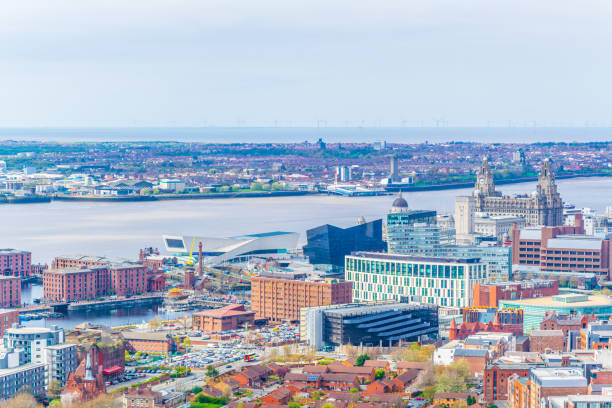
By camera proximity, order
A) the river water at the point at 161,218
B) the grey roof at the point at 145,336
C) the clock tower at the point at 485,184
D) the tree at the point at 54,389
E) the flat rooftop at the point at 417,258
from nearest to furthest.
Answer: the tree at the point at 54,389 → the grey roof at the point at 145,336 → the flat rooftop at the point at 417,258 → the river water at the point at 161,218 → the clock tower at the point at 485,184

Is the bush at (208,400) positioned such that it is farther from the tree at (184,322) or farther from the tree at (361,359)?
the tree at (184,322)

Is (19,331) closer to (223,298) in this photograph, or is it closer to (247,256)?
Result: (223,298)

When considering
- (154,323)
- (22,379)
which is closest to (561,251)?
(154,323)

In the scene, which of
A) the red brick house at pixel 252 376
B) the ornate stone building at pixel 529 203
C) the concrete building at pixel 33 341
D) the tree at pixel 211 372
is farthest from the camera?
the ornate stone building at pixel 529 203

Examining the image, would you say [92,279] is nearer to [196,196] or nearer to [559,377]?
[559,377]

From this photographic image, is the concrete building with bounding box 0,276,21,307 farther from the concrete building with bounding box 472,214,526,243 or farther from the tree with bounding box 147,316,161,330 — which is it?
the concrete building with bounding box 472,214,526,243

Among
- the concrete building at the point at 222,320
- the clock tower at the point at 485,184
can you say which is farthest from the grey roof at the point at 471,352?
the clock tower at the point at 485,184

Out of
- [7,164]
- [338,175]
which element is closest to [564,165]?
[338,175]

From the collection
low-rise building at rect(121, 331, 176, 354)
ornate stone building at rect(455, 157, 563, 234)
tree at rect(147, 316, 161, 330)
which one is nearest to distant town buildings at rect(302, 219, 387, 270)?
tree at rect(147, 316, 161, 330)
